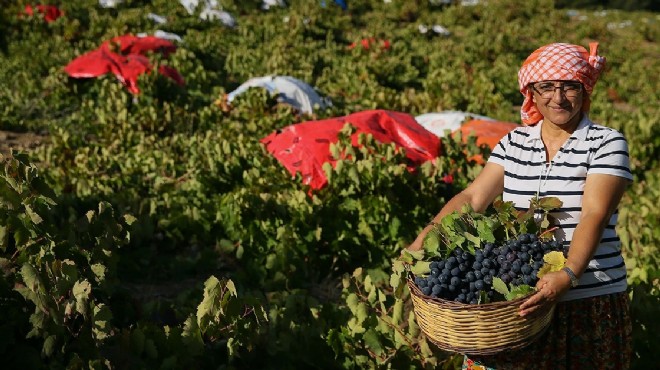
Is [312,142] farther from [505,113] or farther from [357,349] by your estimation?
[505,113]

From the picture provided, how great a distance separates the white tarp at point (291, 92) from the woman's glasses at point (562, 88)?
18.0 ft

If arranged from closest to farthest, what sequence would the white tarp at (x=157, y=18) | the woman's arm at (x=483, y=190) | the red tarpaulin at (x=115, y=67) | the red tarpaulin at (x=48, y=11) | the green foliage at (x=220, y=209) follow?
the woman's arm at (x=483, y=190), the green foliage at (x=220, y=209), the red tarpaulin at (x=115, y=67), the red tarpaulin at (x=48, y=11), the white tarp at (x=157, y=18)

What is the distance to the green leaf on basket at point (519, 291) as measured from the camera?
1911 mm

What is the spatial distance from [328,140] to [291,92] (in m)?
2.46

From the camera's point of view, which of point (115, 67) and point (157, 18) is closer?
point (115, 67)

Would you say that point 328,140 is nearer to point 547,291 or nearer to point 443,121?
point 443,121

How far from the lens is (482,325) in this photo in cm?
193

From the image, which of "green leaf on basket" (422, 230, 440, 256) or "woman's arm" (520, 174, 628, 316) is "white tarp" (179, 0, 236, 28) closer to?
"green leaf on basket" (422, 230, 440, 256)

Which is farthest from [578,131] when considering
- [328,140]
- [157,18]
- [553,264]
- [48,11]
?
[157,18]

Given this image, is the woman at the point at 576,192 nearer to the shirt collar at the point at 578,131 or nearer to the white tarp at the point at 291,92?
the shirt collar at the point at 578,131

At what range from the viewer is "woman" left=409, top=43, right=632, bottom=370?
7.00 feet

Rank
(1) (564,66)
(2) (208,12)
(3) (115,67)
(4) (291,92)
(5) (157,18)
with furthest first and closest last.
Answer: (2) (208,12) → (5) (157,18) → (3) (115,67) → (4) (291,92) → (1) (564,66)

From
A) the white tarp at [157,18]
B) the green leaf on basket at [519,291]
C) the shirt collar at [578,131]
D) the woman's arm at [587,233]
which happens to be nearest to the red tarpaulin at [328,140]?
the shirt collar at [578,131]

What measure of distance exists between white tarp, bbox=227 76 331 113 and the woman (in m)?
5.47
